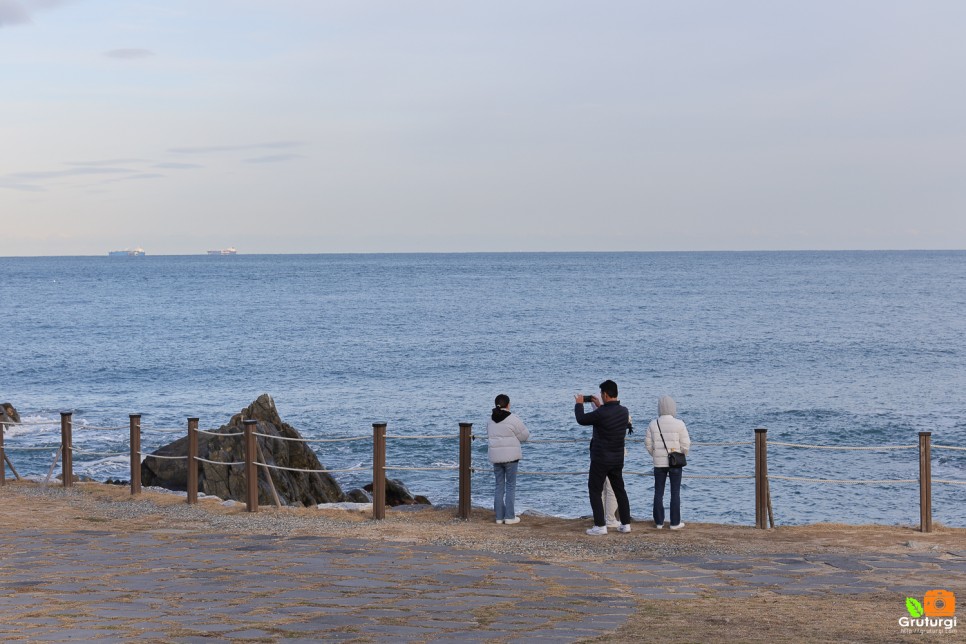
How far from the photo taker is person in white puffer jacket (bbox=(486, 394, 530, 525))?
1262cm

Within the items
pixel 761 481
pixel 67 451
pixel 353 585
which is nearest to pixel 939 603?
pixel 761 481

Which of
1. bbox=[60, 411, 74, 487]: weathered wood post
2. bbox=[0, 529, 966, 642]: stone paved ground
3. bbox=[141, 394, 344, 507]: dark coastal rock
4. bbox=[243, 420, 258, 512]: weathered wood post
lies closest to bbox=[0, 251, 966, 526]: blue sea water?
bbox=[141, 394, 344, 507]: dark coastal rock

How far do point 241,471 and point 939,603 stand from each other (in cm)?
1397

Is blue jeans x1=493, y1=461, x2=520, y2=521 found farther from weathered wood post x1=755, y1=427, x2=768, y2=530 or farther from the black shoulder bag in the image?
weathered wood post x1=755, y1=427, x2=768, y2=530

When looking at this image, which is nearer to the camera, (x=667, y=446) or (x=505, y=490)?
(x=667, y=446)

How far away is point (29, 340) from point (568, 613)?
208ft

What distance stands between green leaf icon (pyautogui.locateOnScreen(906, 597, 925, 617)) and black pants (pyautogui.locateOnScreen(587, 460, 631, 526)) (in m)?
3.97

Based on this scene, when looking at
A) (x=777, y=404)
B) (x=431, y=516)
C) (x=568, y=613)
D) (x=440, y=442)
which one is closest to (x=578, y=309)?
(x=777, y=404)

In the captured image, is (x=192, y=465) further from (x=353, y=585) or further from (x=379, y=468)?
(x=353, y=585)

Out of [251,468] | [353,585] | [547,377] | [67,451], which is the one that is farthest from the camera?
[547,377]

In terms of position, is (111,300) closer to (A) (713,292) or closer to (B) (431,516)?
(A) (713,292)

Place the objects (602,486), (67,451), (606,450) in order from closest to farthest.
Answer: (606,450) → (602,486) → (67,451)

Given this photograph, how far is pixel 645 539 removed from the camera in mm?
11547

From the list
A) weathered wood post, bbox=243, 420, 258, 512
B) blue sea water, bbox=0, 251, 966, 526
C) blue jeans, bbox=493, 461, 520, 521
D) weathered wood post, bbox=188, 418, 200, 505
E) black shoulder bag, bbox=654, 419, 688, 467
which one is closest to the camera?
black shoulder bag, bbox=654, 419, 688, 467
